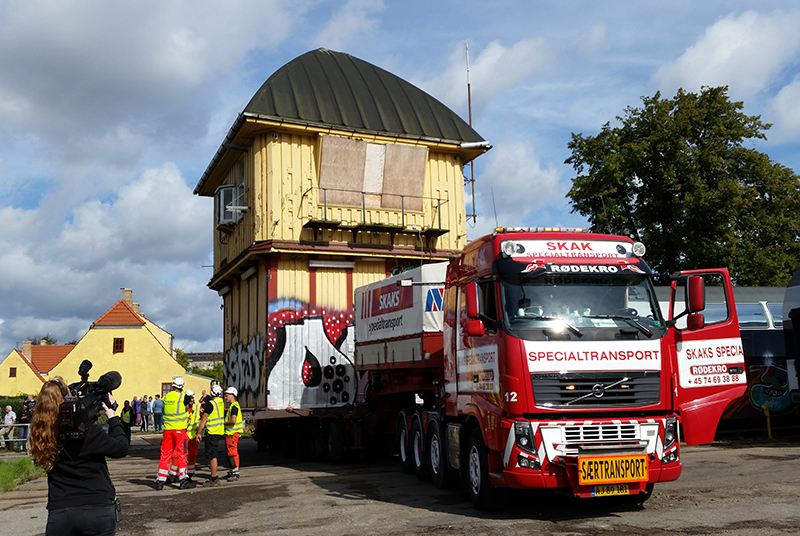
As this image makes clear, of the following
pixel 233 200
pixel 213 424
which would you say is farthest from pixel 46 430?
pixel 233 200

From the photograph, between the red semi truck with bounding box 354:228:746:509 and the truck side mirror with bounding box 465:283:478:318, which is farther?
the truck side mirror with bounding box 465:283:478:318

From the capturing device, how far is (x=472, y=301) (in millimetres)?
9711

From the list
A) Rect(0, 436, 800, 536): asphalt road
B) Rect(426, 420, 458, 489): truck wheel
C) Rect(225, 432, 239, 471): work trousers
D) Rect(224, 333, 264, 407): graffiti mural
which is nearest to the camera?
Rect(0, 436, 800, 536): asphalt road

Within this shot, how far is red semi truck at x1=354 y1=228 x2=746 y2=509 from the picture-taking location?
8.74 meters

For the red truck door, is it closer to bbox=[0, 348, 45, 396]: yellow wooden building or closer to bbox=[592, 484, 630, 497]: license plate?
bbox=[592, 484, 630, 497]: license plate

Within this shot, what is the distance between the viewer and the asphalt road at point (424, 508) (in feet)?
27.7

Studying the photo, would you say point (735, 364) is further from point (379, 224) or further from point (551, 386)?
point (379, 224)

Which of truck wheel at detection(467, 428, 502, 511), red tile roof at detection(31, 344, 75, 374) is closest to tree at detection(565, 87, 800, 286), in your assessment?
truck wheel at detection(467, 428, 502, 511)

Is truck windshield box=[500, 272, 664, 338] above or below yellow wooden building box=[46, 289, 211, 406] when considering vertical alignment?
below

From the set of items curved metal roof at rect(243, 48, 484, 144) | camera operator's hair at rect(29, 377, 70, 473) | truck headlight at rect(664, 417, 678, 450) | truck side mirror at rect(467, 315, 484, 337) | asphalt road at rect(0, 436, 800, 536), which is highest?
curved metal roof at rect(243, 48, 484, 144)

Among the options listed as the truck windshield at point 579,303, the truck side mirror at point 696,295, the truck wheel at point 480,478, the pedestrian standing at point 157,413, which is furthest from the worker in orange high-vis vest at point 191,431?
the pedestrian standing at point 157,413

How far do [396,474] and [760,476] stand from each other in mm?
6027

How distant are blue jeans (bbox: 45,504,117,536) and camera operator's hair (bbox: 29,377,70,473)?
316 mm

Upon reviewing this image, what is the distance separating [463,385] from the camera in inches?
413
